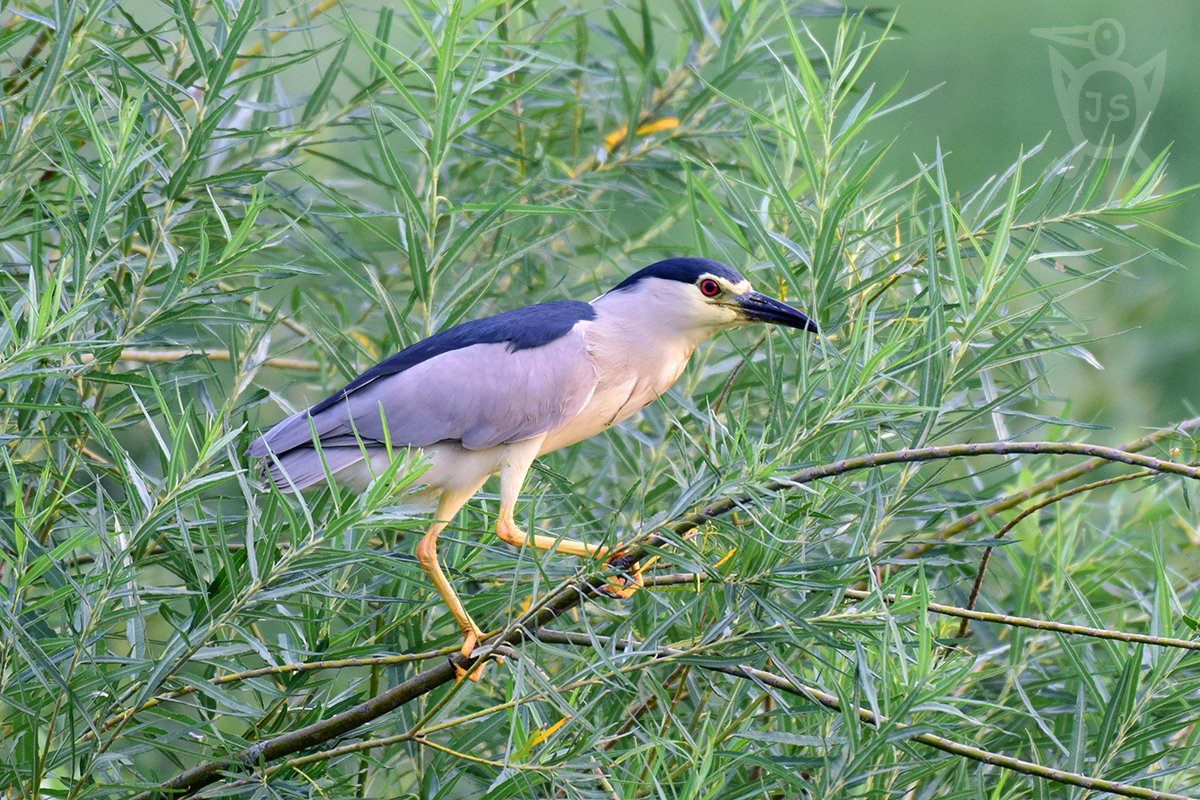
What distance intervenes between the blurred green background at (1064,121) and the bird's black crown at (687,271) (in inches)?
85.4

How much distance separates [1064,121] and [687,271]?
3445mm

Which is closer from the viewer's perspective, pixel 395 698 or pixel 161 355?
pixel 395 698

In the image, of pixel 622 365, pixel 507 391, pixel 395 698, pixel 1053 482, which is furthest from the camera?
pixel 622 365

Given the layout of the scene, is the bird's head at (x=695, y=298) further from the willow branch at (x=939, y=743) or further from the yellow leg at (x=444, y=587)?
the willow branch at (x=939, y=743)

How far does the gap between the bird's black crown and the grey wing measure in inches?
9.6

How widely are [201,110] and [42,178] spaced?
17.3 inches

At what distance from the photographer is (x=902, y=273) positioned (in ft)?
4.87

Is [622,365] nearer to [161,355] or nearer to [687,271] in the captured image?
[687,271]

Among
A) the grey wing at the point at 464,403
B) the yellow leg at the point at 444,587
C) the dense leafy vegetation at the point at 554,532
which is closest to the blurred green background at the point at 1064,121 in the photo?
the dense leafy vegetation at the point at 554,532

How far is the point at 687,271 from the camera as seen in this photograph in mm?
1837

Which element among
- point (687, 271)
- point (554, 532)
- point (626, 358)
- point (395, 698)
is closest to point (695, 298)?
point (687, 271)

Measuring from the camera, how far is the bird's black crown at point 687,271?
179 centimetres

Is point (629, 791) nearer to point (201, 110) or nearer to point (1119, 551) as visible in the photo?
point (201, 110)

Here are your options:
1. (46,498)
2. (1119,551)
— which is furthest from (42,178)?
(1119,551)
